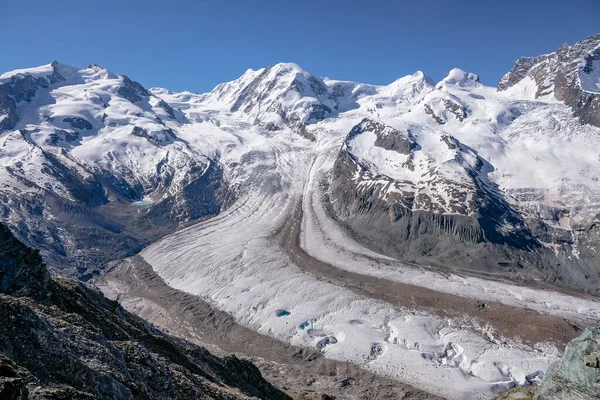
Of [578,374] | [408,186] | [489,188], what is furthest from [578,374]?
[489,188]

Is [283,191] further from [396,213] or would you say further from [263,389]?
[263,389]

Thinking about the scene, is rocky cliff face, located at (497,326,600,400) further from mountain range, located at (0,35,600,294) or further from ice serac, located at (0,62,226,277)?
ice serac, located at (0,62,226,277)

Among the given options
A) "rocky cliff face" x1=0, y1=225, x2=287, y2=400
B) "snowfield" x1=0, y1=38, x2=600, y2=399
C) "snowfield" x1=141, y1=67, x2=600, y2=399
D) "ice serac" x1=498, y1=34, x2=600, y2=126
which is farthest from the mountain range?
"rocky cliff face" x1=0, y1=225, x2=287, y2=400

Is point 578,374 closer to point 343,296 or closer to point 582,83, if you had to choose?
point 343,296

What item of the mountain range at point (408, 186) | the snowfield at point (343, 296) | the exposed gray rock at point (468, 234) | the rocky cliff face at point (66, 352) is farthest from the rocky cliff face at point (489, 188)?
the rocky cliff face at point (66, 352)

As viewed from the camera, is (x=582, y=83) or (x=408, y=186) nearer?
(x=408, y=186)

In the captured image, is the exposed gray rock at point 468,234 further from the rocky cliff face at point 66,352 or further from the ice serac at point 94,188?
the rocky cliff face at point 66,352

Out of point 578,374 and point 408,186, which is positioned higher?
point 408,186
